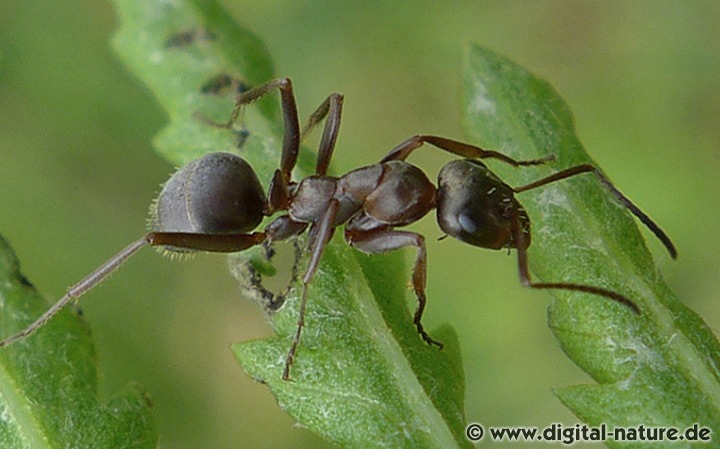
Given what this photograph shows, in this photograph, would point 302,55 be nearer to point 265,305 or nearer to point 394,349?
point 265,305

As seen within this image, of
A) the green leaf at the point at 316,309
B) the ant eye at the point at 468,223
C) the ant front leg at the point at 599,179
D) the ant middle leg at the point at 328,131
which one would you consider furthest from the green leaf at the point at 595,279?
the ant middle leg at the point at 328,131

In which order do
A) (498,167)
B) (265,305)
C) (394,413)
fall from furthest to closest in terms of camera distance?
(498,167), (265,305), (394,413)

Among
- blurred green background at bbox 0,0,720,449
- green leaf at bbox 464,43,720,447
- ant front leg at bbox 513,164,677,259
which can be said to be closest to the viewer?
green leaf at bbox 464,43,720,447

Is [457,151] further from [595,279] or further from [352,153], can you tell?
[352,153]

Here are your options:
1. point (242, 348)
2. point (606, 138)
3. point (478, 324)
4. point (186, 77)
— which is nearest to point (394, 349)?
point (242, 348)

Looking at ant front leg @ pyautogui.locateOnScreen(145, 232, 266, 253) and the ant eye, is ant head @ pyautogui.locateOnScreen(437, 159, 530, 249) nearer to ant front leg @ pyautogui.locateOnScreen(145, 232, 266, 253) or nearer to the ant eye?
the ant eye

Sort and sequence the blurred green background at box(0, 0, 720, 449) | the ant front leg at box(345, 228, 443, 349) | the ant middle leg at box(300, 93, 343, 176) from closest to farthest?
the ant front leg at box(345, 228, 443, 349), the ant middle leg at box(300, 93, 343, 176), the blurred green background at box(0, 0, 720, 449)

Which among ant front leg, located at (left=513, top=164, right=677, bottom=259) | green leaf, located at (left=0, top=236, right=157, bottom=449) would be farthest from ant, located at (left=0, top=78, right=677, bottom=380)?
green leaf, located at (left=0, top=236, right=157, bottom=449)
